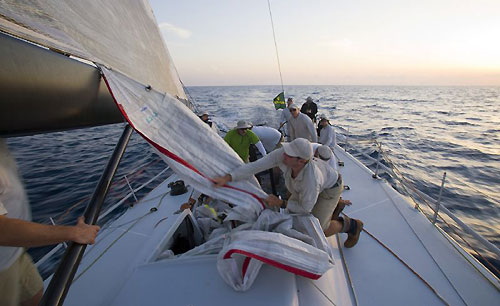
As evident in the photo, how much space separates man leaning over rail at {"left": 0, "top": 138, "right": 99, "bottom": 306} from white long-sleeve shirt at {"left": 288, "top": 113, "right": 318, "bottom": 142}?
471 cm

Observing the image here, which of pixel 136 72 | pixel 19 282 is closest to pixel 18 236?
pixel 19 282

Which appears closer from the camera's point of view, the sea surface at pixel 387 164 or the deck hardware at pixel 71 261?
the deck hardware at pixel 71 261

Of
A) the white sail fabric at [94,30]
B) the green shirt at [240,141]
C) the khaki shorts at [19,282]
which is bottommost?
the khaki shorts at [19,282]

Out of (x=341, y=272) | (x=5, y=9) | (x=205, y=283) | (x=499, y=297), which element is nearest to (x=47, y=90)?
(x=5, y=9)

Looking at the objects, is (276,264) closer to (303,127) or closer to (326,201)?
(326,201)

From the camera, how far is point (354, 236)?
2854mm

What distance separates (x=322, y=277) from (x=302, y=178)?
84 cm

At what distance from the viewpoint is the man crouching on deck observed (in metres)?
2.00

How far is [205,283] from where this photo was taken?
5.29ft

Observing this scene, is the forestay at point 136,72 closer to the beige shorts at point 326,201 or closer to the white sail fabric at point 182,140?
the white sail fabric at point 182,140

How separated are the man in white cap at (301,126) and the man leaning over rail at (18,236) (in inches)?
186

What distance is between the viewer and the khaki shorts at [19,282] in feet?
3.91

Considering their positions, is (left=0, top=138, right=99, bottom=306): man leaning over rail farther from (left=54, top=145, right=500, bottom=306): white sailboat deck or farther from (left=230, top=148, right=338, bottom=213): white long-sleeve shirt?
(left=230, top=148, right=338, bottom=213): white long-sleeve shirt

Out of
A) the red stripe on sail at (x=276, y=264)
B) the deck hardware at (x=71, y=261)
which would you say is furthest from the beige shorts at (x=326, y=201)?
the deck hardware at (x=71, y=261)
